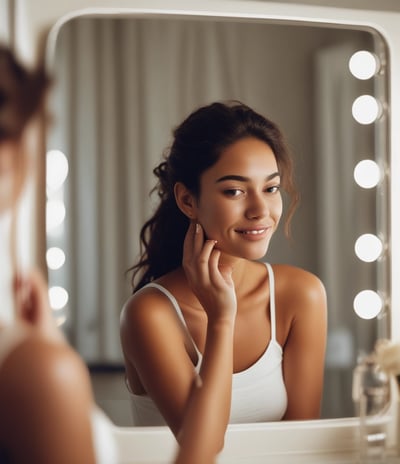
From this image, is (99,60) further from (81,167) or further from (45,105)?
(45,105)

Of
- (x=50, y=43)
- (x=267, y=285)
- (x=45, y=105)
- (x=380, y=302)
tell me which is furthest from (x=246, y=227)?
(x=45, y=105)

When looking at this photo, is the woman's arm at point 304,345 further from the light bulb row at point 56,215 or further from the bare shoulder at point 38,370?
the bare shoulder at point 38,370

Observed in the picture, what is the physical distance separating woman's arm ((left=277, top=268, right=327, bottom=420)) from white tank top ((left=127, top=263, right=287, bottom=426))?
0.02 metres

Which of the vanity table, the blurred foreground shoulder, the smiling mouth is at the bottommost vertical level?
the vanity table

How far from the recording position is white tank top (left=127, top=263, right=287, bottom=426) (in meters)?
1.23

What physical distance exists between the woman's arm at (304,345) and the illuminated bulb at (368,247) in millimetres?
114

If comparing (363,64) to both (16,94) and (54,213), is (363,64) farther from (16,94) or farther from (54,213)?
(16,94)

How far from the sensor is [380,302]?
1.38 metres

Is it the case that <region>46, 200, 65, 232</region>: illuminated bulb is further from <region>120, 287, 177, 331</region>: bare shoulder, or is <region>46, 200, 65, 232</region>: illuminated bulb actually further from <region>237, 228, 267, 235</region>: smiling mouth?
<region>237, 228, 267, 235</region>: smiling mouth

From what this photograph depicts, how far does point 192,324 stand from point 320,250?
30 cm

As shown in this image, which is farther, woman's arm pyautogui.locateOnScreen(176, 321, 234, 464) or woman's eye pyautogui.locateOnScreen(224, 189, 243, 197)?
woman's eye pyautogui.locateOnScreen(224, 189, 243, 197)

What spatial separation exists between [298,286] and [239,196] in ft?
0.71

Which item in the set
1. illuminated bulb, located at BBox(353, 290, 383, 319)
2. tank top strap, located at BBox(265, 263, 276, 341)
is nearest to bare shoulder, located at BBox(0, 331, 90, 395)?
tank top strap, located at BBox(265, 263, 276, 341)

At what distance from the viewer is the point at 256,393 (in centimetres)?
126
